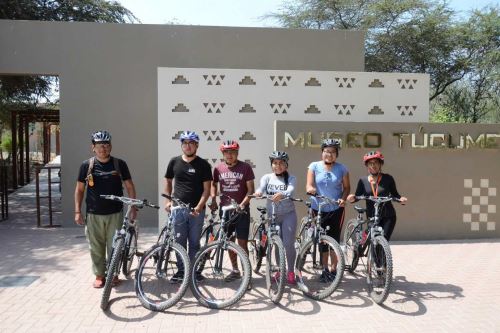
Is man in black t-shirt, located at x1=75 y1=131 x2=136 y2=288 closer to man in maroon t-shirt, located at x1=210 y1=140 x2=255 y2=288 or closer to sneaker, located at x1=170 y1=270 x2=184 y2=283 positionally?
sneaker, located at x1=170 y1=270 x2=184 y2=283

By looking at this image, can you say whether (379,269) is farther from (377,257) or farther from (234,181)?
(234,181)

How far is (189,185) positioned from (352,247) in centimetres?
228

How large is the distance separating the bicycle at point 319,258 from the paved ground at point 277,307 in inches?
6.1

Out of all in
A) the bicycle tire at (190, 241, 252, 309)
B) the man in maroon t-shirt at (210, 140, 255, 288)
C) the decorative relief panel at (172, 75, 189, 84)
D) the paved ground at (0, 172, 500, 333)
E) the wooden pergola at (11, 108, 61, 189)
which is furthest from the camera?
the wooden pergola at (11, 108, 61, 189)

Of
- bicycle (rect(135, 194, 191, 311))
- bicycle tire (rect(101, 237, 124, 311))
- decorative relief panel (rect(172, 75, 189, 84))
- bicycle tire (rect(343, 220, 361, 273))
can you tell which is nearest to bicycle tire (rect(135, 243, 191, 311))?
bicycle (rect(135, 194, 191, 311))

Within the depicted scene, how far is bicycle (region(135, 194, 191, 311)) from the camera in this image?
4791mm

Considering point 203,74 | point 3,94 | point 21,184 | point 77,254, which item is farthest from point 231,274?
point 21,184

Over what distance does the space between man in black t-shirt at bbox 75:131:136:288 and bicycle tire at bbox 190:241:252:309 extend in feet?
3.30

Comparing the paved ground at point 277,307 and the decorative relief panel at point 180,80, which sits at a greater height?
the decorative relief panel at point 180,80

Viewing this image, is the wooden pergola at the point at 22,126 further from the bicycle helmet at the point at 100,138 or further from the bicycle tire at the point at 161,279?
the bicycle tire at the point at 161,279

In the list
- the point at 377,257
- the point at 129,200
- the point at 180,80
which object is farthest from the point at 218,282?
→ the point at 180,80

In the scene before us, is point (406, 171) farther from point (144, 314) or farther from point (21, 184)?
point (21, 184)

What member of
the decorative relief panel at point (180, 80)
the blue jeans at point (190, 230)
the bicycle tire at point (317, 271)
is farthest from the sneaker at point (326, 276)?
the decorative relief panel at point (180, 80)

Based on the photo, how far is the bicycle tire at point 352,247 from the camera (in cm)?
589
